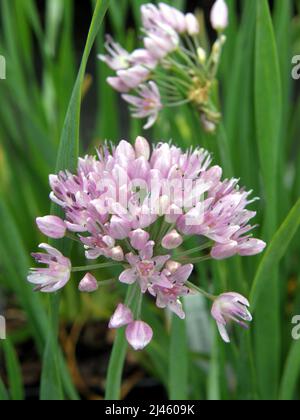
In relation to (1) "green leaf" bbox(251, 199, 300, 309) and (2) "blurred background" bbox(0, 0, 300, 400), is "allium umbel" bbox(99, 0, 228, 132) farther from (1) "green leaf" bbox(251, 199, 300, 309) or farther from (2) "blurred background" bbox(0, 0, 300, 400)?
(1) "green leaf" bbox(251, 199, 300, 309)

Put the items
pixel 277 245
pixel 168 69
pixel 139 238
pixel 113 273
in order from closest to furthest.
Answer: pixel 139 238 < pixel 277 245 < pixel 168 69 < pixel 113 273

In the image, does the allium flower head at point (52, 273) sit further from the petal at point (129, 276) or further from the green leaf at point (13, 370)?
the green leaf at point (13, 370)

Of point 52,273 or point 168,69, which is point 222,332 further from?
point 168,69

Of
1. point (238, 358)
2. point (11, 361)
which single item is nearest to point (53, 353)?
point (11, 361)

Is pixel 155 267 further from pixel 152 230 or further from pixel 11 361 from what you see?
pixel 11 361

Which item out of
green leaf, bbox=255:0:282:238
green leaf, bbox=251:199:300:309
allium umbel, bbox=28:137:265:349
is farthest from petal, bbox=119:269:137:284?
green leaf, bbox=255:0:282:238

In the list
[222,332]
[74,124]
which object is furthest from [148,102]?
[222,332]
